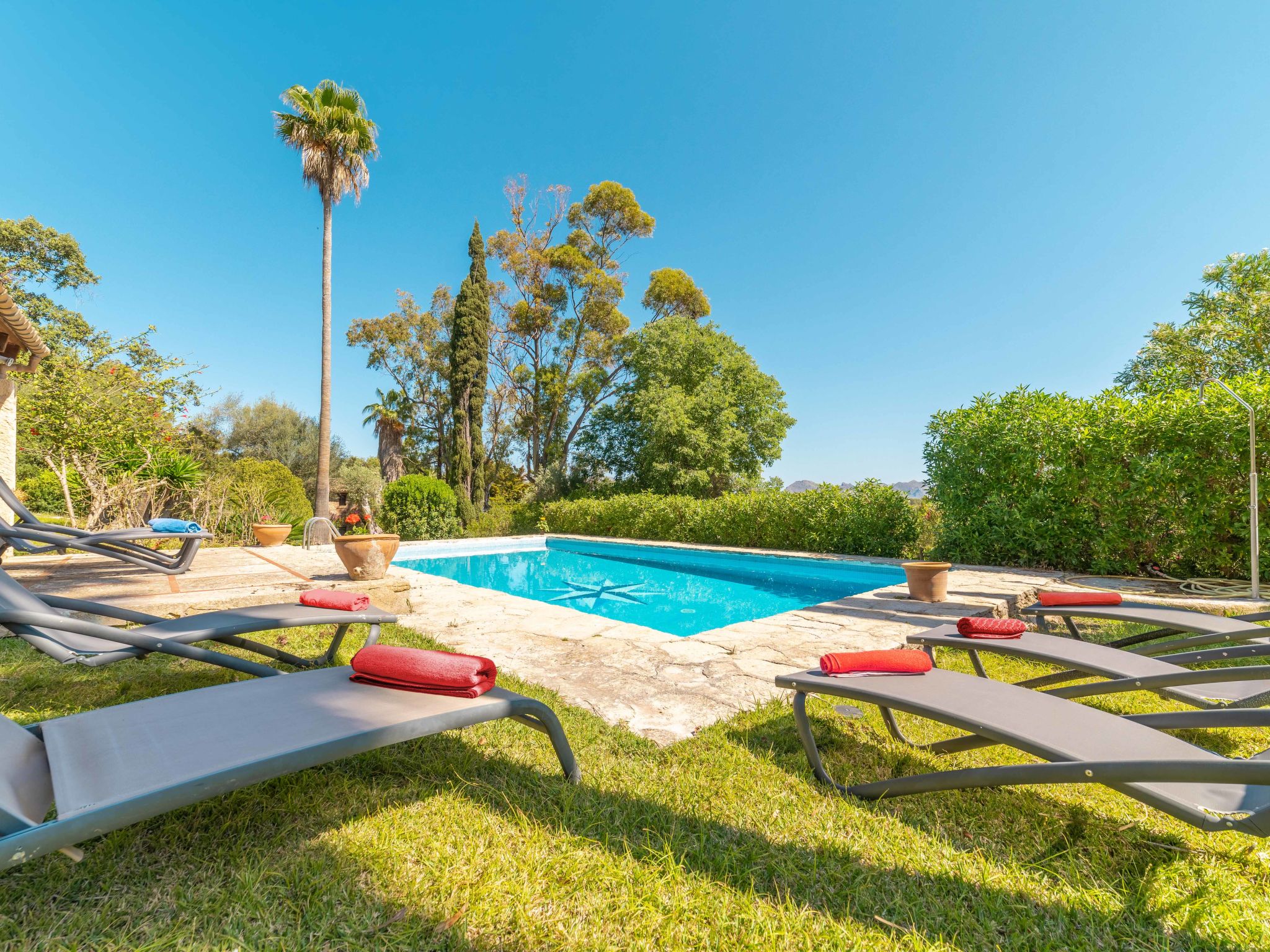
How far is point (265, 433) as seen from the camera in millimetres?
22531

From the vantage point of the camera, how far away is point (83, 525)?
8.96m

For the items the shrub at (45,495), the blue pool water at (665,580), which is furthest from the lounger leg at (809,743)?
the shrub at (45,495)

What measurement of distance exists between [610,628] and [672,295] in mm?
19261

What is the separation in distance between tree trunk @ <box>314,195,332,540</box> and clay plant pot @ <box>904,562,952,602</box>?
13180 mm

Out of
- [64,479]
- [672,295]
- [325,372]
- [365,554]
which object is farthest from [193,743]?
[672,295]

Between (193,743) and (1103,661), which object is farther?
(1103,661)

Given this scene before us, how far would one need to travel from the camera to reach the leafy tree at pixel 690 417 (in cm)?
1736

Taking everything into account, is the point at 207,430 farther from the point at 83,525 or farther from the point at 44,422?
the point at 44,422

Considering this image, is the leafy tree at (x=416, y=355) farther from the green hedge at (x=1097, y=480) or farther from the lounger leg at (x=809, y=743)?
the lounger leg at (x=809, y=743)

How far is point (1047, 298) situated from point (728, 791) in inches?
704

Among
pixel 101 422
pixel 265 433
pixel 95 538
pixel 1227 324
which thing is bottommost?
pixel 95 538

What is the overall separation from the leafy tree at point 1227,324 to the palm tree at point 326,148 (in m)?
20.0

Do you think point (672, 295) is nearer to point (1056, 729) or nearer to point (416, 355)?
point (416, 355)

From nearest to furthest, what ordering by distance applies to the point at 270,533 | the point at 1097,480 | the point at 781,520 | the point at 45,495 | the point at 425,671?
the point at 425,671 → the point at 1097,480 → the point at 270,533 → the point at 781,520 → the point at 45,495
